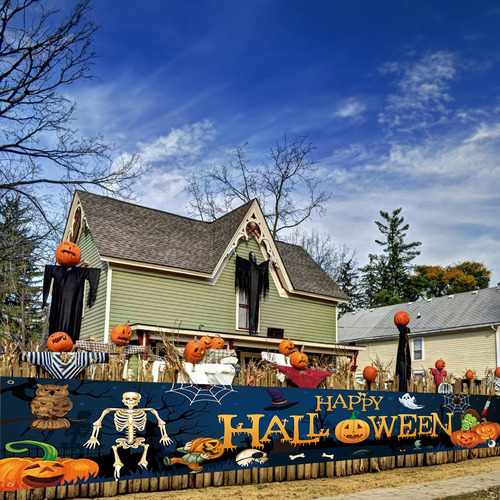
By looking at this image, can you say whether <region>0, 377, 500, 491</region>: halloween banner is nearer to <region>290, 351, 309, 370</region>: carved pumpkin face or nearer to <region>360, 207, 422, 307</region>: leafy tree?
<region>290, 351, 309, 370</region>: carved pumpkin face

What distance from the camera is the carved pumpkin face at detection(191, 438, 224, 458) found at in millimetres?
7719

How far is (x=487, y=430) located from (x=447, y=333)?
21.1 meters

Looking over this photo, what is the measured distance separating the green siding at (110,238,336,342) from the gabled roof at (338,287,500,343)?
10822 millimetres

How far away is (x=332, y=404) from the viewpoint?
9383 millimetres

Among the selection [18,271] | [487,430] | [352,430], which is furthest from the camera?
[18,271]

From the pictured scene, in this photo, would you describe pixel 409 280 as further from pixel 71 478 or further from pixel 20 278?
pixel 71 478

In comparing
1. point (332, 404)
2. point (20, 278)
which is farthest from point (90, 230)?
point (20, 278)

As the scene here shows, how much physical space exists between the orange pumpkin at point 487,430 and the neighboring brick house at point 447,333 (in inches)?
698

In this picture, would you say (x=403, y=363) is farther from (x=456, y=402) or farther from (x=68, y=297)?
(x=68, y=297)

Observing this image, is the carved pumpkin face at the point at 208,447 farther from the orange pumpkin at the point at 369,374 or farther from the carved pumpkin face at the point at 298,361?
the orange pumpkin at the point at 369,374

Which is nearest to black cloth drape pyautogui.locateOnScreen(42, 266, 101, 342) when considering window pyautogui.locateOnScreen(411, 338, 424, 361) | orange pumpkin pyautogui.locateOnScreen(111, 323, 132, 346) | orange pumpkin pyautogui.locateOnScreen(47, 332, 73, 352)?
orange pumpkin pyautogui.locateOnScreen(111, 323, 132, 346)

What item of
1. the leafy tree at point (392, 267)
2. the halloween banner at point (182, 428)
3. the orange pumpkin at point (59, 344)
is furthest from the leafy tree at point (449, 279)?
the orange pumpkin at point (59, 344)

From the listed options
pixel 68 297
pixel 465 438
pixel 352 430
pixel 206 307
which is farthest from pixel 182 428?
pixel 206 307

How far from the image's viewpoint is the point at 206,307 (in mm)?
20438
